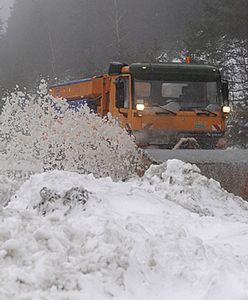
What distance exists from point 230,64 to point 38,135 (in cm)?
1470

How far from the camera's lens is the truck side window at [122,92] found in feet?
29.0

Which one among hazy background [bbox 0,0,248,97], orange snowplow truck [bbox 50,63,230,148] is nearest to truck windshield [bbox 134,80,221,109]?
orange snowplow truck [bbox 50,63,230,148]

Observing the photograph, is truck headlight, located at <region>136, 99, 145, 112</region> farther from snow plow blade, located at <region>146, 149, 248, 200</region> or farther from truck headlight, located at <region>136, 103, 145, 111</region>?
snow plow blade, located at <region>146, 149, 248, 200</region>

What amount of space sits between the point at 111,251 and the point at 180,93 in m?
6.23

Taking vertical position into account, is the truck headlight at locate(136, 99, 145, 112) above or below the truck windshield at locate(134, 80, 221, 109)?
below

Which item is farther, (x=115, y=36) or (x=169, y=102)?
(x=115, y=36)

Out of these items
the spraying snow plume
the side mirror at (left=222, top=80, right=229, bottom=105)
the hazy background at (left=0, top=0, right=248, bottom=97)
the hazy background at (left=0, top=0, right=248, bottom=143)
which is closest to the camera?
the spraying snow plume

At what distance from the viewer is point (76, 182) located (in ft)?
16.7

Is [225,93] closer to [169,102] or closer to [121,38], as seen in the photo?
[169,102]

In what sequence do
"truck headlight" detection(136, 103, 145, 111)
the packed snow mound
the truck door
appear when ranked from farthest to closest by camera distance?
the truck door → "truck headlight" detection(136, 103, 145, 111) → the packed snow mound

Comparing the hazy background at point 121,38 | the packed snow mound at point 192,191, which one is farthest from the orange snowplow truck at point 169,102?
the hazy background at point 121,38

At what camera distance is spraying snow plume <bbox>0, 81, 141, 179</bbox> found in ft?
26.3

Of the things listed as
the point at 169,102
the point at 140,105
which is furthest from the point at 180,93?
the point at 140,105

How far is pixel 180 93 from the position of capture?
29.8 ft
